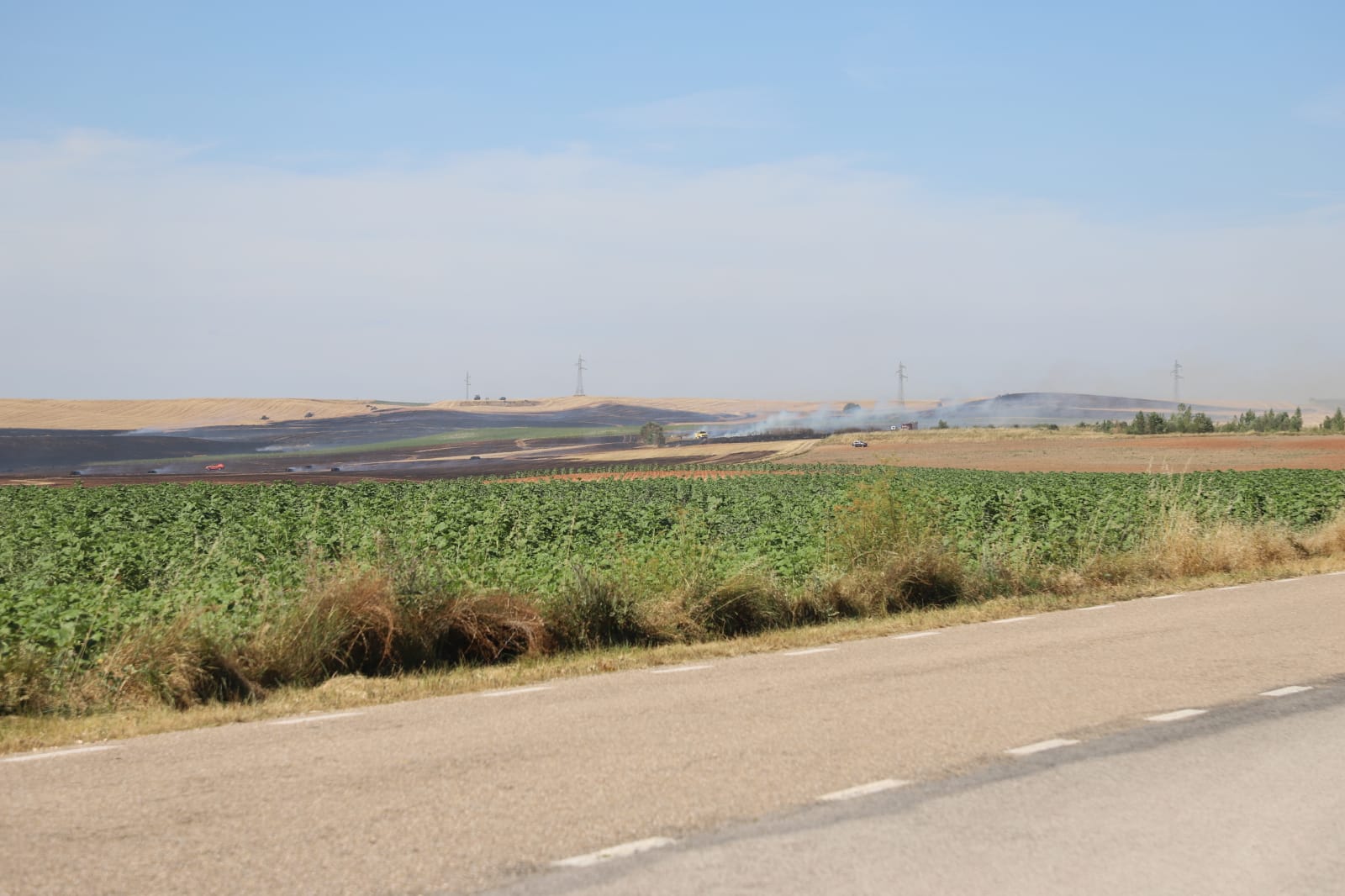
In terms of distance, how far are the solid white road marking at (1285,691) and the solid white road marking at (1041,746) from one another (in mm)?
2613

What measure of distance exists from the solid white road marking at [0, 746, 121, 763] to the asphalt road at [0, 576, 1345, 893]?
32mm

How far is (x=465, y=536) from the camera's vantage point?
2159 cm

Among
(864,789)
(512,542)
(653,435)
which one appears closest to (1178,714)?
(864,789)

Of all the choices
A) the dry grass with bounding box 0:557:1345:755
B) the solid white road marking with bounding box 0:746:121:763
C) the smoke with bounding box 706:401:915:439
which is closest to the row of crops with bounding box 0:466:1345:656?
the dry grass with bounding box 0:557:1345:755

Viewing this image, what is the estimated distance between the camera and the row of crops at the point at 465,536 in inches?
486

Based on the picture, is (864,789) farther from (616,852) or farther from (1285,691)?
(1285,691)

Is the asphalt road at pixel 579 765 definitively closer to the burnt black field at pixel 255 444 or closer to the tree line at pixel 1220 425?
the burnt black field at pixel 255 444

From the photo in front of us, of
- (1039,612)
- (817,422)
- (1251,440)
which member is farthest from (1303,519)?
(817,422)

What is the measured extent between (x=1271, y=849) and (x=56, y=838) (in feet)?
20.0

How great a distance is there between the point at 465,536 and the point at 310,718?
12.2m

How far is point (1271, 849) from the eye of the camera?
19.3 ft

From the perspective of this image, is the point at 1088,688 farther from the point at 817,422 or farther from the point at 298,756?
the point at 817,422

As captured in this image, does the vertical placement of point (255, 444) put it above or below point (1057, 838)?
below

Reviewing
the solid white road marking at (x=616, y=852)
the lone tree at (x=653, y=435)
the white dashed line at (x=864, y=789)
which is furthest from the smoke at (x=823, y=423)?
the solid white road marking at (x=616, y=852)
